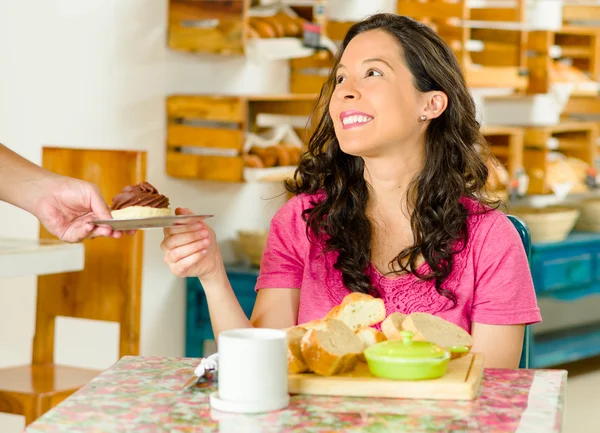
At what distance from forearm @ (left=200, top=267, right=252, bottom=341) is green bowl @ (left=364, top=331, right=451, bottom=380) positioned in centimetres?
61

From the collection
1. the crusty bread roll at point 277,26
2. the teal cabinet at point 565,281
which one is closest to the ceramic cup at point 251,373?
the crusty bread roll at point 277,26

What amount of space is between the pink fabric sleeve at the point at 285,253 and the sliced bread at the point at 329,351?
2.35 feet

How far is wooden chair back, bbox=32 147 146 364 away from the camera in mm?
3018

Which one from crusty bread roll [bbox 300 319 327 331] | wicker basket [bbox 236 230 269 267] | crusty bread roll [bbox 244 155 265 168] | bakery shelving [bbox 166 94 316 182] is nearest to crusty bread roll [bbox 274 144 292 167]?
bakery shelving [bbox 166 94 316 182]

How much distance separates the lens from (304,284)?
2.23 m

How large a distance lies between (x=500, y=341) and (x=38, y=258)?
1.29 m

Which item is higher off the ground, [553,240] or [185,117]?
[185,117]

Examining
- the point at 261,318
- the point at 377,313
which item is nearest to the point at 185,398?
the point at 377,313

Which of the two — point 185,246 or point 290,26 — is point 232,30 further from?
point 185,246

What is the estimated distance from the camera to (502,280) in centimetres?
209

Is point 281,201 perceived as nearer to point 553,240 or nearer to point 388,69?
point 553,240

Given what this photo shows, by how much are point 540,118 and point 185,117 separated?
2460mm

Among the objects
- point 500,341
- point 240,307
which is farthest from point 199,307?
point 500,341

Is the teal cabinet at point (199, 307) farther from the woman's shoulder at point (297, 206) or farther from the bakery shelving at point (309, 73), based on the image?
the woman's shoulder at point (297, 206)
